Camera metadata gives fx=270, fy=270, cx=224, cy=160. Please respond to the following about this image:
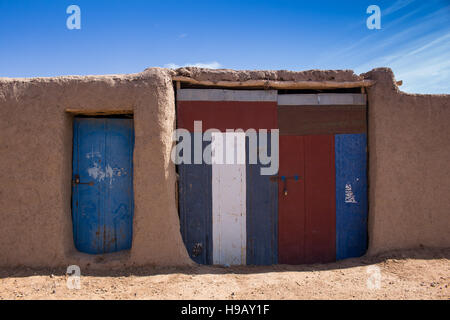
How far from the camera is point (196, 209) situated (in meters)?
3.68

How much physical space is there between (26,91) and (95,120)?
0.84 metres

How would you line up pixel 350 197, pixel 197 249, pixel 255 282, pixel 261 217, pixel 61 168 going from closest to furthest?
1. pixel 255 282
2. pixel 61 168
3. pixel 197 249
4. pixel 261 217
5. pixel 350 197

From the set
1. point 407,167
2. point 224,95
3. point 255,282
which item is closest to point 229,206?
point 255,282

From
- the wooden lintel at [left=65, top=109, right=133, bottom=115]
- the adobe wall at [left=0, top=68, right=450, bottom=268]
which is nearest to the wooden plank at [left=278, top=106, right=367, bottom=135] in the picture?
the adobe wall at [left=0, top=68, right=450, bottom=268]

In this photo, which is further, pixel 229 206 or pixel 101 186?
pixel 229 206

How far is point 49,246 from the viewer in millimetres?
3297

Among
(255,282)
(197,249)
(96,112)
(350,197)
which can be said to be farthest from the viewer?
(350,197)

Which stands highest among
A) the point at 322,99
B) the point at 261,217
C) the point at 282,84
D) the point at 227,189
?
the point at 282,84

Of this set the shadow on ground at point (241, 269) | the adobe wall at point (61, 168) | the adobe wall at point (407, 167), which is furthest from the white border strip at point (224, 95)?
the shadow on ground at point (241, 269)

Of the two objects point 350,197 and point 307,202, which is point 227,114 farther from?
point 350,197

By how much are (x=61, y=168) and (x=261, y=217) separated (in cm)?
266
